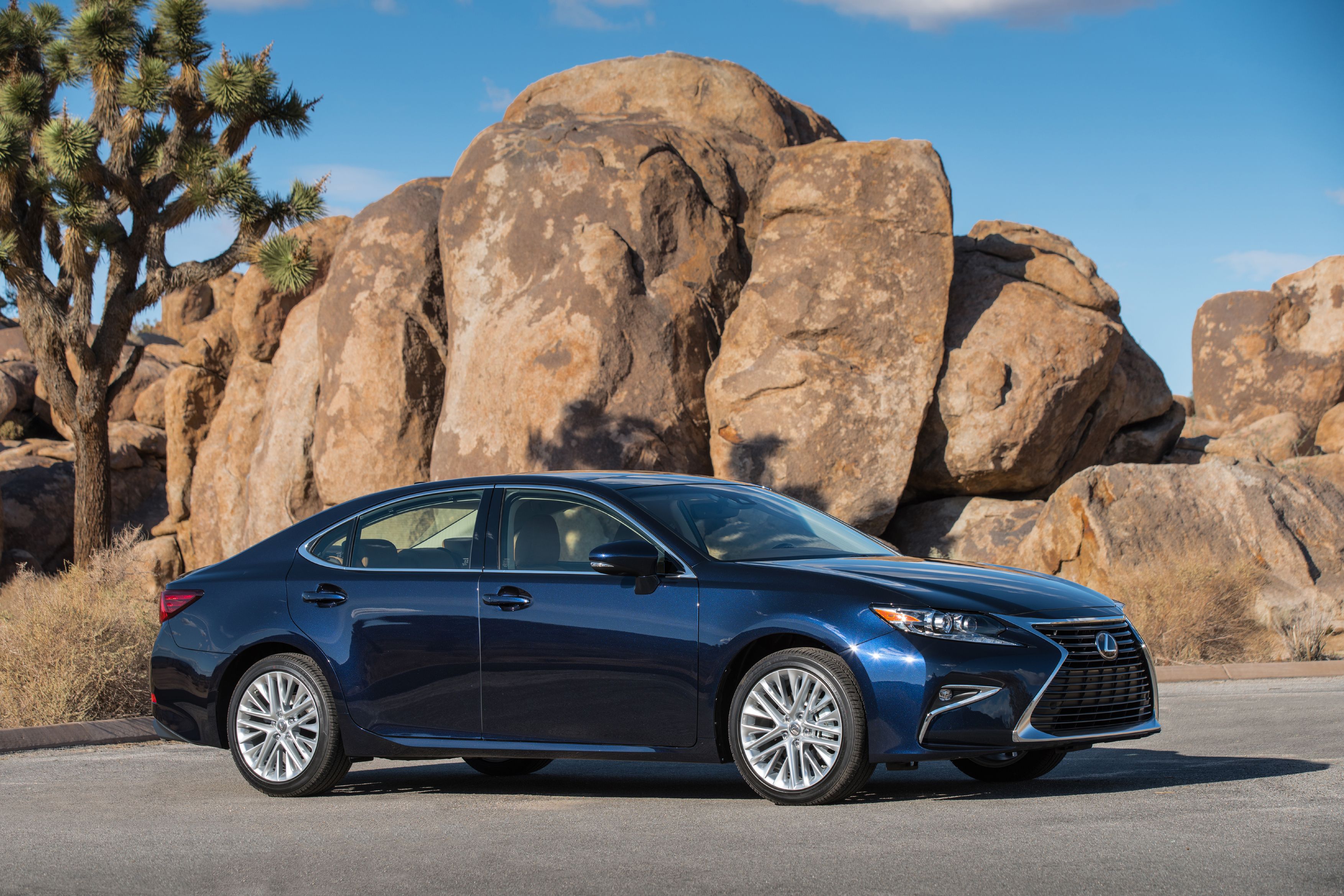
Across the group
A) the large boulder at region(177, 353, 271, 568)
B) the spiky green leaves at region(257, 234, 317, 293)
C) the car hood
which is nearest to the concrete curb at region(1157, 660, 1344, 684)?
the car hood

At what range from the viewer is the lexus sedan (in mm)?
6180

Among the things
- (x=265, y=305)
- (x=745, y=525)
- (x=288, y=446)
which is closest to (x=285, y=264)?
(x=288, y=446)

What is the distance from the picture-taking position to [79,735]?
397 inches

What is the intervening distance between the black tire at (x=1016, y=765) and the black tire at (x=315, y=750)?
325 cm

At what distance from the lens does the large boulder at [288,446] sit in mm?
22062

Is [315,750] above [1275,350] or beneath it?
beneath

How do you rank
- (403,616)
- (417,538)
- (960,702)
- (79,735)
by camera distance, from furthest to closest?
(79,735)
(417,538)
(403,616)
(960,702)

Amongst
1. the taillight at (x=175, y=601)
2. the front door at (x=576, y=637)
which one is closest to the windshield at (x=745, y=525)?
the front door at (x=576, y=637)

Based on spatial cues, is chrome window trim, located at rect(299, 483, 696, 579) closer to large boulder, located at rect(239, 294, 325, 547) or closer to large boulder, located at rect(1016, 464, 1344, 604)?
large boulder, located at rect(1016, 464, 1344, 604)

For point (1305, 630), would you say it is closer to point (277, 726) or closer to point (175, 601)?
point (277, 726)

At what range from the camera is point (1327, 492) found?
16.2m

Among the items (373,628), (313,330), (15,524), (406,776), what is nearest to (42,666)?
(406,776)

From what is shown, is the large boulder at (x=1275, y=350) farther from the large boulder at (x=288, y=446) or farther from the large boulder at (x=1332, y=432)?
the large boulder at (x=288, y=446)

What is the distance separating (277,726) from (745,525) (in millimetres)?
2671
